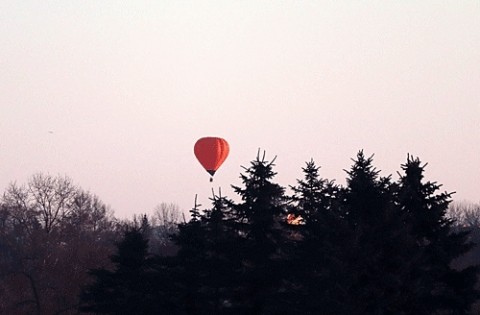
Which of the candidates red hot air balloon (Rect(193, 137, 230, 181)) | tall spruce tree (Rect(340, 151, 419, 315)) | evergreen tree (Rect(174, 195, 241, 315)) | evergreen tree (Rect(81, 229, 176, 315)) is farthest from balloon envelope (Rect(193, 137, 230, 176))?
tall spruce tree (Rect(340, 151, 419, 315))

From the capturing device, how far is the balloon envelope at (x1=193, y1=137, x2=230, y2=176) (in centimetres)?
7281

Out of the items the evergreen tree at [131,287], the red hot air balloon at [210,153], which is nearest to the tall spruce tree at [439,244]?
the evergreen tree at [131,287]

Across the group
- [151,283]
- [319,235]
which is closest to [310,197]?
[319,235]

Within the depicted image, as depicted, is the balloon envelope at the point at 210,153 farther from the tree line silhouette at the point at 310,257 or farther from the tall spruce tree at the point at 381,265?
the tall spruce tree at the point at 381,265

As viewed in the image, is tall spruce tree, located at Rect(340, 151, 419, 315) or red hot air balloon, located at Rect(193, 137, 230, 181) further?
red hot air balloon, located at Rect(193, 137, 230, 181)

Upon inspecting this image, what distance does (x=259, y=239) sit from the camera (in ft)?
122

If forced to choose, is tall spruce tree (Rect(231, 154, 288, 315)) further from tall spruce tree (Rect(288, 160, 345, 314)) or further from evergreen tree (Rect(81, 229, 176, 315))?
evergreen tree (Rect(81, 229, 176, 315))

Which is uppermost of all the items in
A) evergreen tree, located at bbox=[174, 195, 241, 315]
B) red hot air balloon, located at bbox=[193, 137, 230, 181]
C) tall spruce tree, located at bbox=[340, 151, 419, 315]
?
red hot air balloon, located at bbox=[193, 137, 230, 181]

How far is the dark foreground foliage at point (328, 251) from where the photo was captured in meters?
30.5

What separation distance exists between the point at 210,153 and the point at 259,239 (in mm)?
36018

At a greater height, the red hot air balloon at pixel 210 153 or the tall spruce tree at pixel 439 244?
the red hot air balloon at pixel 210 153

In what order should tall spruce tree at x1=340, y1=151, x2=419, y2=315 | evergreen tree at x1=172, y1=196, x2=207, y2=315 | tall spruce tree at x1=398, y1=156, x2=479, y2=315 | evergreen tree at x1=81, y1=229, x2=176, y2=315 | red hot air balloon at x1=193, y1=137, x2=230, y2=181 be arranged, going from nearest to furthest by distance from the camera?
tall spruce tree at x1=340, y1=151, x2=419, y2=315 < tall spruce tree at x1=398, y1=156, x2=479, y2=315 < evergreen tree at x1=172, y1=196, x2=207, y2=315 < evergreen tree at x1=81, y1=229, x2=176, y2=315 < red hot air balloon at x1=193, y1=137, x2=230, y2=181

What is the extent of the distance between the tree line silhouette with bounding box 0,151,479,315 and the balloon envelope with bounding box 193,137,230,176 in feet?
80.9

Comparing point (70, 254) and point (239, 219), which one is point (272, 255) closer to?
point (239, 219)
